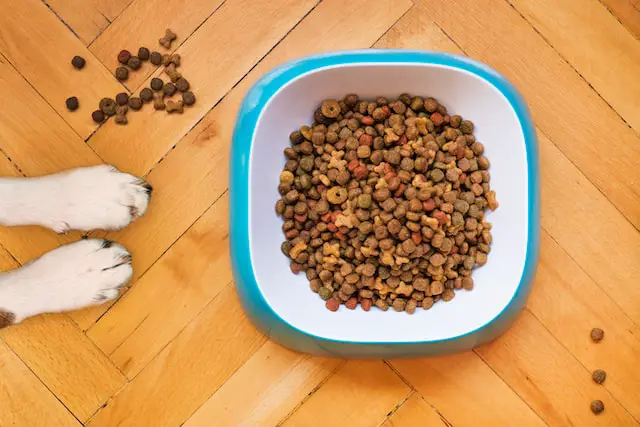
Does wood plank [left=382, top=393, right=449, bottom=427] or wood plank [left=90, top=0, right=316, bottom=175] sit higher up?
wood plank [left=90, top=0, right=316, bottom=175]

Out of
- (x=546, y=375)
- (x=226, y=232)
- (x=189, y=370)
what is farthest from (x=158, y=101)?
(x=546, y=375)

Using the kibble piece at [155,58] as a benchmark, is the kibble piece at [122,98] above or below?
below

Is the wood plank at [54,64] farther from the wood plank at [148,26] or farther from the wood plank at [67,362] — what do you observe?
the wood plank at [67,362]

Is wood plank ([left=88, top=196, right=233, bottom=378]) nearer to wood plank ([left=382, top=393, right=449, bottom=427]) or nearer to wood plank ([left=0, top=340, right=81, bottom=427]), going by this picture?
wood plank ([left=0, top=340, right=81, bottom=427])

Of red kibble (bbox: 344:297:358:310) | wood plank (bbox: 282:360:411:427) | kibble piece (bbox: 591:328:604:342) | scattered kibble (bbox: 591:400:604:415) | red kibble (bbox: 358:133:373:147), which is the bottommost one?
scattered kibble (bbox: 591:400:604:415)

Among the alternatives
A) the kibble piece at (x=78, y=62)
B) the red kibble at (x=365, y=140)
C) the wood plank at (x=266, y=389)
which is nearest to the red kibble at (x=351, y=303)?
the wood plank at (x=266, y=389)

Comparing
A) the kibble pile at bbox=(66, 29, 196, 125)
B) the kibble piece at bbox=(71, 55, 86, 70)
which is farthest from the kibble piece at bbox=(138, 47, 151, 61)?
the kibble piece at bbox=(71, 55, 86, 70)

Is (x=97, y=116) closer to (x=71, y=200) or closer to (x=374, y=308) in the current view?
(x=71, y=200)
